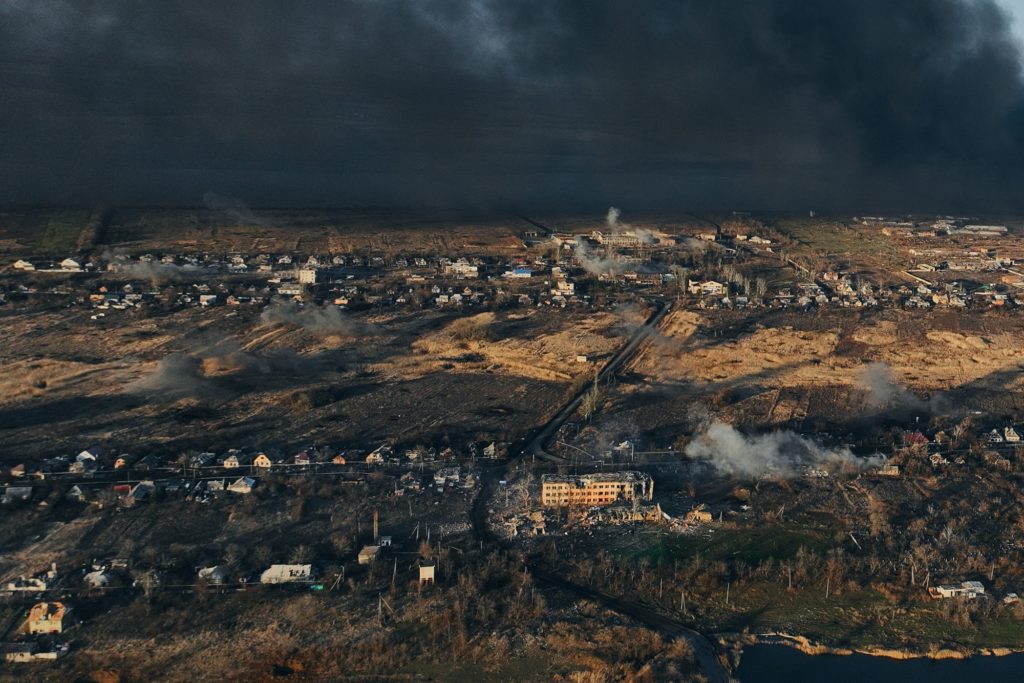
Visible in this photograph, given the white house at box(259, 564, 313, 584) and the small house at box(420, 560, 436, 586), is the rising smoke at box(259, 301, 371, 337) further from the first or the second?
the small house at box(420, 560, 436, 586)

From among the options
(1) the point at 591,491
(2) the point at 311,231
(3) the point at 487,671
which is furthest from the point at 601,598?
(2) the point at 311,231

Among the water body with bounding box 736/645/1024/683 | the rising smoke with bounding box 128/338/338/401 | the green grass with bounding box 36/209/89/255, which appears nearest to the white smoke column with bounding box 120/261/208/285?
the green grass with bounding box 36/209/89/255

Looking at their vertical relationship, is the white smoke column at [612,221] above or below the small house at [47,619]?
above

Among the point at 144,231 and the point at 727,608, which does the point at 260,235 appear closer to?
the point at 144,231

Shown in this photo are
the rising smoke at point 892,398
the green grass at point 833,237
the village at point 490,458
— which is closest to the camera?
the village at point 490,458

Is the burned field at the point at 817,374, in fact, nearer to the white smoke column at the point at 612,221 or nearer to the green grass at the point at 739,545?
the green grass at the point at 739,545

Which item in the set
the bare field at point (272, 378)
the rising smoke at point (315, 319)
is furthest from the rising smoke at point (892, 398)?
the rising smoke at point (315, 319)
